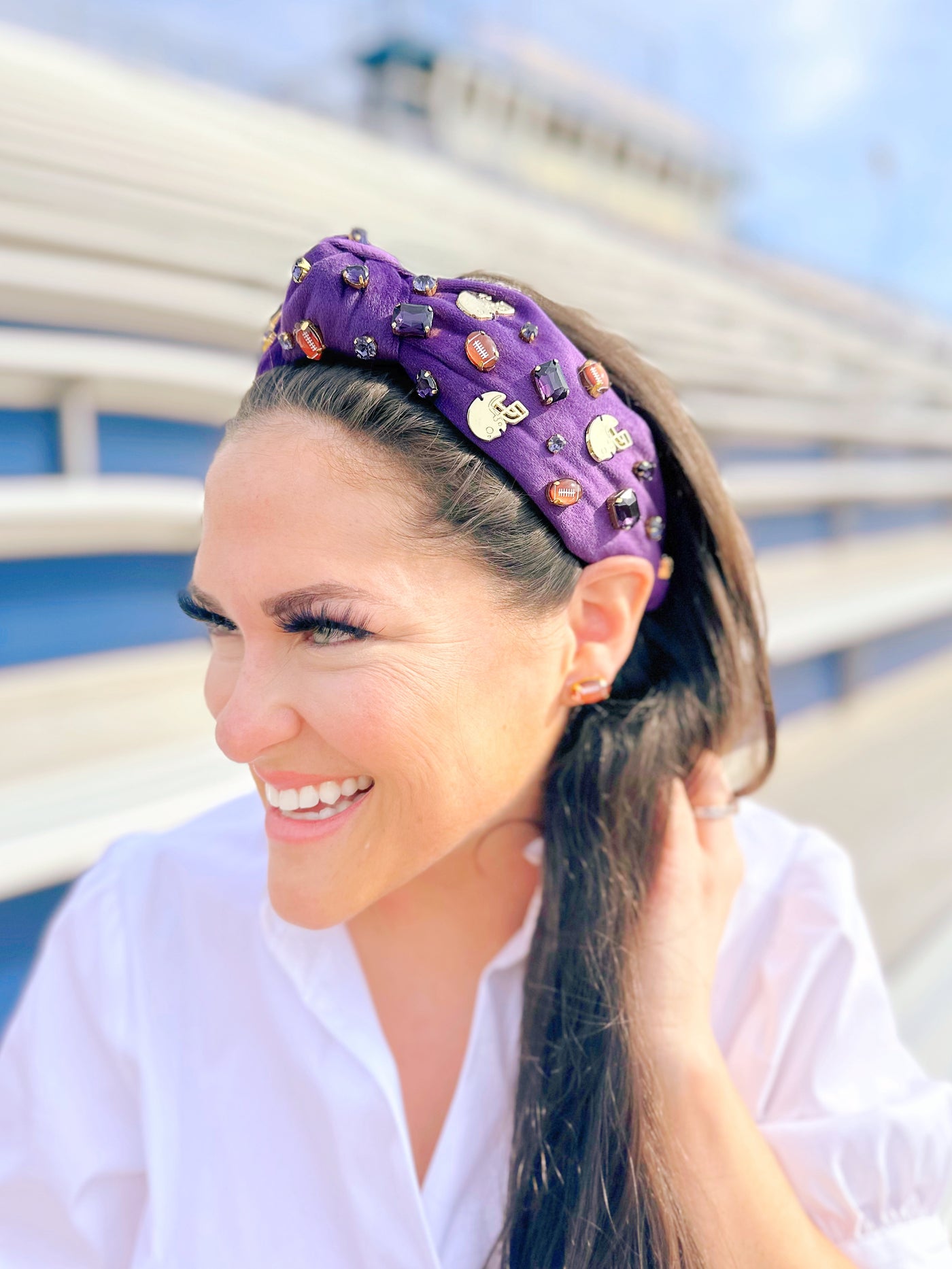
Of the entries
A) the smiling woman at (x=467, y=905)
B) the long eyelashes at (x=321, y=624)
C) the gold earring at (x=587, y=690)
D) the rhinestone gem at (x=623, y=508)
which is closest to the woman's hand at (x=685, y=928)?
the smiling woman at (x=467, y=905)

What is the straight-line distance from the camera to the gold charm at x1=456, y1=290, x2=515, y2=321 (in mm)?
912

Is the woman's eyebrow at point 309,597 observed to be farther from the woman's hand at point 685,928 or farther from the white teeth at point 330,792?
the woman's hand at point 685,928

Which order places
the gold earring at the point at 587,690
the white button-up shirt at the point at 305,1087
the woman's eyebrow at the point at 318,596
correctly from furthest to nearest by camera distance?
1. the gold earring at the point at 587,690
2. the white button-up shirt at the point at 305,1087
3. the woman's eyebrow at the point at 318,596

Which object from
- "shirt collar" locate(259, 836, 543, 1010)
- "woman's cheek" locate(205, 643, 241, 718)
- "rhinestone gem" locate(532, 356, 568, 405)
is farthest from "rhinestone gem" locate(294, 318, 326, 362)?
"shirt collar" locate(259, 836, 543, 1010)

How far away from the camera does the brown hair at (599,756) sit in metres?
0.90

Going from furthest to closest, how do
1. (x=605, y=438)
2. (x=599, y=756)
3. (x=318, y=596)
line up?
(x=599, y=756)
(x=605, y=438)
(x=318, y=596)

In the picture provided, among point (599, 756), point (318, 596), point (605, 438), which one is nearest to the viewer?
point (318, 596)

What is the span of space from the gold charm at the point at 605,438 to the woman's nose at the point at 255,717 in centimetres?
40

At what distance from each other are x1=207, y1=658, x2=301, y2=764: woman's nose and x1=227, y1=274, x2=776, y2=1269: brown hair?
221mm

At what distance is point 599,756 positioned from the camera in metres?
1.08

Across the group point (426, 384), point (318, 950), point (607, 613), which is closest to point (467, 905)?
point (318, 950)

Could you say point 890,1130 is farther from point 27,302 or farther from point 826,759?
point 826,759

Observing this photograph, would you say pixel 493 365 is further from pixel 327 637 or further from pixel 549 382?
pixel 327 637

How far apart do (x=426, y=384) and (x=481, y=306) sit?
0.11 m
